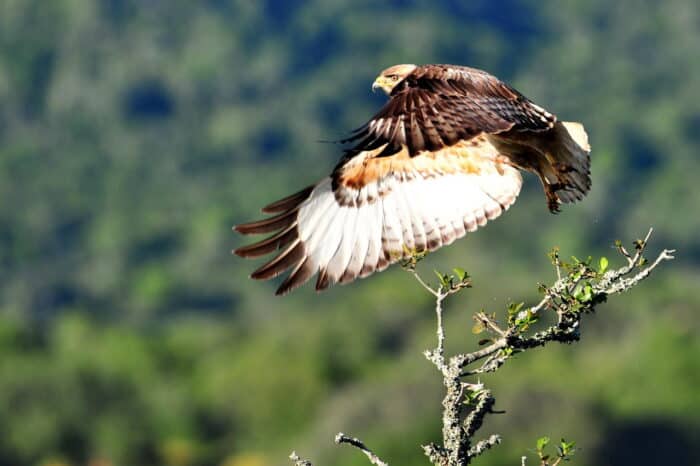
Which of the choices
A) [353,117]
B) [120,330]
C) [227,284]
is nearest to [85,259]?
[227,284]

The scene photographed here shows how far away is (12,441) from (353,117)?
9088cm

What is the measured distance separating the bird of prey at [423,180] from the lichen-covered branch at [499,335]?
1.10 meters

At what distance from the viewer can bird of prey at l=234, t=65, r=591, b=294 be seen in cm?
824

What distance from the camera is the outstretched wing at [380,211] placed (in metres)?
8.66

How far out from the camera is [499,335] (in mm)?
7223

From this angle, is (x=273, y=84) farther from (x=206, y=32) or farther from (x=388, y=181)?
(x=388, y=181)

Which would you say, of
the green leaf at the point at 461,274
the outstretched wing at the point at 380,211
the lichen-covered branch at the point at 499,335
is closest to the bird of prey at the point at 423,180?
the outstretched wing at the point at 380,211

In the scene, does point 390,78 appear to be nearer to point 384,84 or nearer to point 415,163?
point 384,84

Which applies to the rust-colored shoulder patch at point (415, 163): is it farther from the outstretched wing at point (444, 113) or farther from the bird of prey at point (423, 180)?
the outstretched wing at point (444, 113)

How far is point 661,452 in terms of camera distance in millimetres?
43188

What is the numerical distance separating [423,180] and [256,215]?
104m

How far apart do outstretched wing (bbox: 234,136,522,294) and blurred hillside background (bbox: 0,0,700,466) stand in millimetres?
20434

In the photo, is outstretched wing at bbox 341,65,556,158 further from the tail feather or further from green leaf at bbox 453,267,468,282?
green leaf at bbox 453,267,468,282

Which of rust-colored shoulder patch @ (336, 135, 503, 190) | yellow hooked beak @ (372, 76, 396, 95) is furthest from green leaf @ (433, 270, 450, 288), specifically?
yellow hooked beak @ (372, 76, 396, 95)
